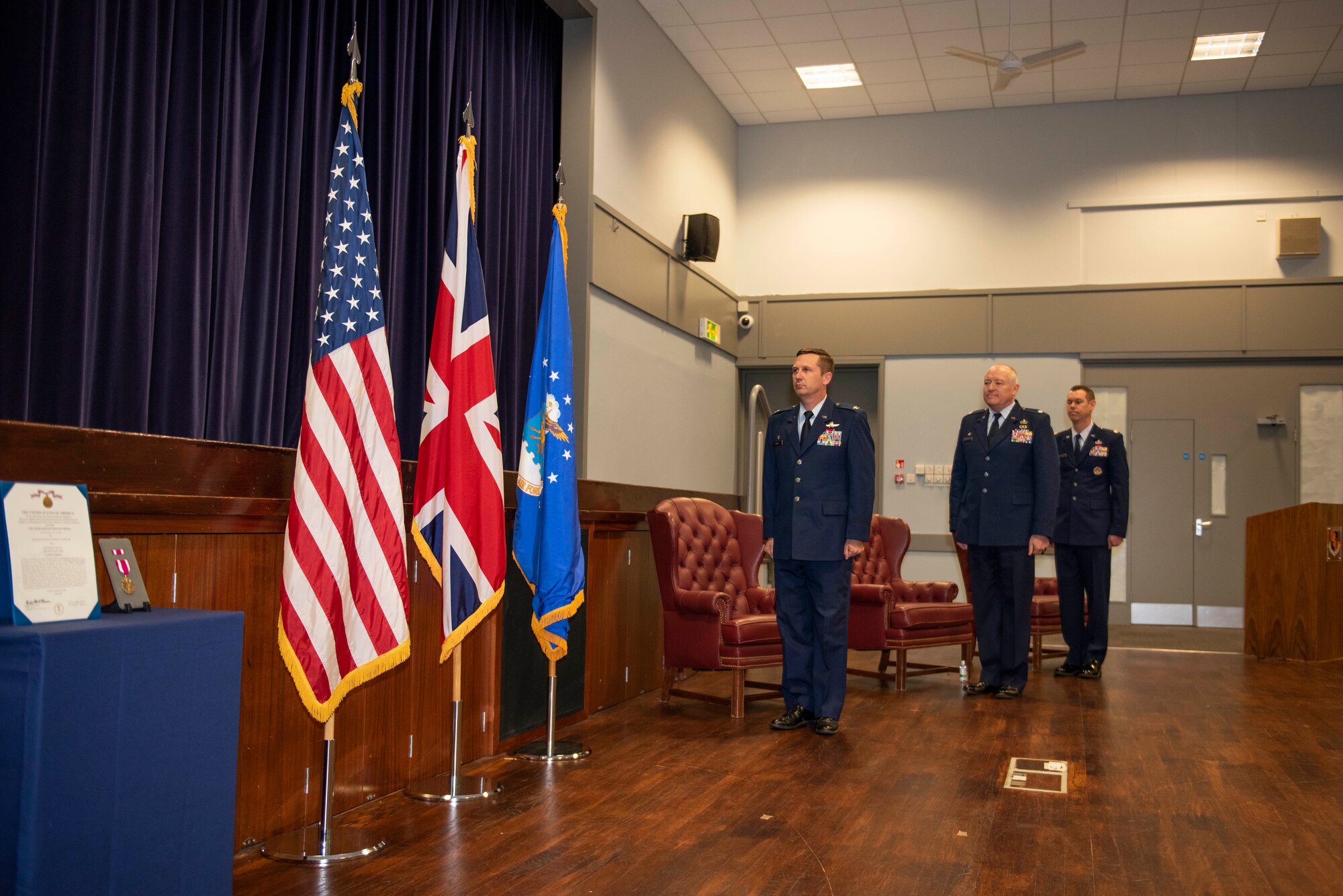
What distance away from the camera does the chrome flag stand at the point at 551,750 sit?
4195 mm

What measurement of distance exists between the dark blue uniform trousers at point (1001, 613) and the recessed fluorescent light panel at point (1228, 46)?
4527 mm

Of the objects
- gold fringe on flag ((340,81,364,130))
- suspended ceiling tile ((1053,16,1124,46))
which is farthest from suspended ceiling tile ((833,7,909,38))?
gold fringe on flag ((340,81,364,130))

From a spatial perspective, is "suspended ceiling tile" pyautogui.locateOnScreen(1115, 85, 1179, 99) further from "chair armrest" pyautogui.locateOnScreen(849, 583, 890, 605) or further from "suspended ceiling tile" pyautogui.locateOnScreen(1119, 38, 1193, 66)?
"chair armrest" pyautogui.locateOnScreen(849, 583, 890, 605)

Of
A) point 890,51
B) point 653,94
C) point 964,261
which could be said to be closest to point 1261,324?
point 964,261

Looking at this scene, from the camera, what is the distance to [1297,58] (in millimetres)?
8188

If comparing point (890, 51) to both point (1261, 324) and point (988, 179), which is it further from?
point (1261, 324)

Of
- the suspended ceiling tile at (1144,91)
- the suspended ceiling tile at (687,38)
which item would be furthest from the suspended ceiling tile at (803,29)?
the suspended ceiling tile at (1144,91)

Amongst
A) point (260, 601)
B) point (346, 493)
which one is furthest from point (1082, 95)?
point (260, 601)

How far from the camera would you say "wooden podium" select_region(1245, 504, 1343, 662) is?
747 cm

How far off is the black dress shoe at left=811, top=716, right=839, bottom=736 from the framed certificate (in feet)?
10.5

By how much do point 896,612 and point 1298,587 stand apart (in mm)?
3345

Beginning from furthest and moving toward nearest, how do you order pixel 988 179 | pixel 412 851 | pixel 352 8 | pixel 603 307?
pixel 988 179
pixel 603 307
pixel 352 8
pixel 412 851

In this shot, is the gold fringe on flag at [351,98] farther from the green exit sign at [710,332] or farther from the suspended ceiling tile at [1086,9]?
the suspended ceiling tile at [1086,9]

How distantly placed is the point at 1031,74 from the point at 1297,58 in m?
1.87
